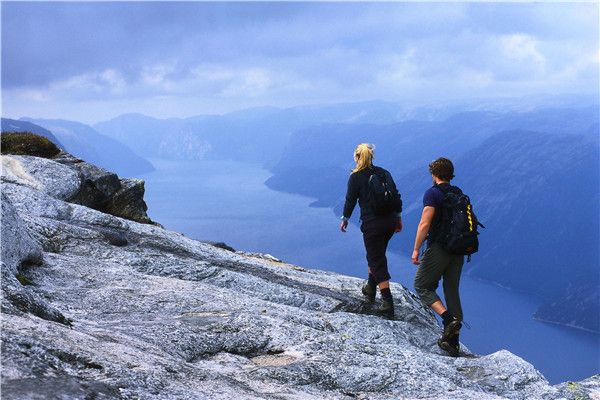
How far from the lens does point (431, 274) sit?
13.6m

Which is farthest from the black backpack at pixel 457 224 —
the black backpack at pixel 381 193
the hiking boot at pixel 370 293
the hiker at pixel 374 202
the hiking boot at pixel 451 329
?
the hiking boot at pixel 370 293

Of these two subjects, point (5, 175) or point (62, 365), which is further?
point (5, 175)

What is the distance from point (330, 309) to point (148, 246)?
23.3ft

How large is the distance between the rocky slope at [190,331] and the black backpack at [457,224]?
275 cm

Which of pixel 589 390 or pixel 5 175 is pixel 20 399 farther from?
pixel 5 175

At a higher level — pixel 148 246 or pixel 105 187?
pixel 105 187

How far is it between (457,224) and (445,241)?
0.54 metres

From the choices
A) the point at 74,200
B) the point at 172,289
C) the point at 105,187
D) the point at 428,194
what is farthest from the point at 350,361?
the point at 105,187

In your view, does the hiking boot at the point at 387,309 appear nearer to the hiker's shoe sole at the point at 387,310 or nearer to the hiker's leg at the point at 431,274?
the hiker's shoe sole at the point at 387,310

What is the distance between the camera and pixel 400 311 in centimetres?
1650

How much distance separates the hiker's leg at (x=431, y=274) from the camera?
528 inches

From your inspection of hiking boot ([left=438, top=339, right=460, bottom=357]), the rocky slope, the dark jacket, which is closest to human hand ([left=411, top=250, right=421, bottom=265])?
the dark jacket

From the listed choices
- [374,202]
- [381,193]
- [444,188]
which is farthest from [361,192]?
[444,188]

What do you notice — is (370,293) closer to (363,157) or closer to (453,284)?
(453,284)
